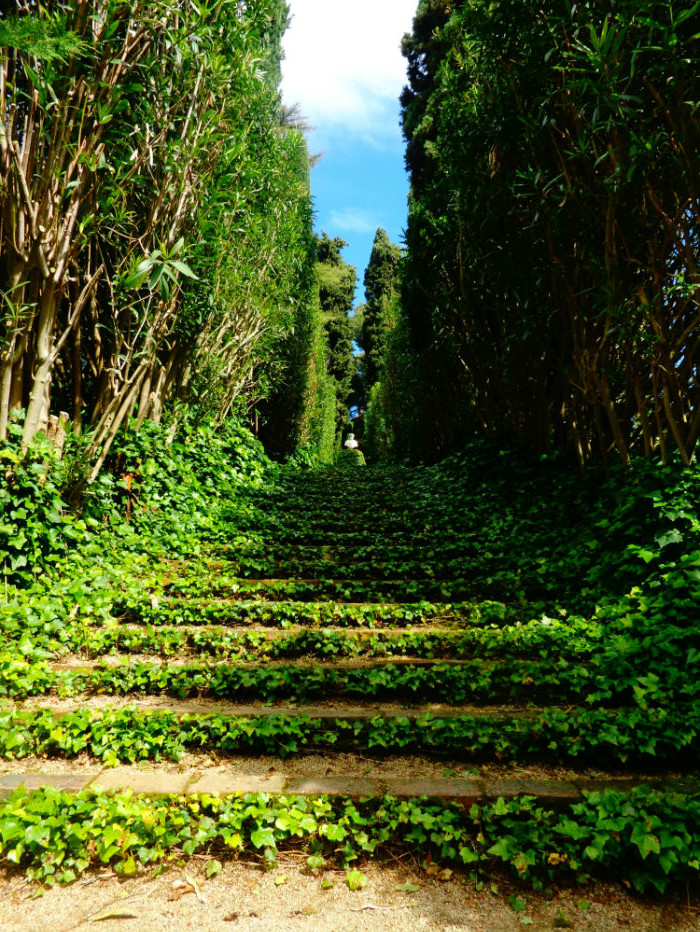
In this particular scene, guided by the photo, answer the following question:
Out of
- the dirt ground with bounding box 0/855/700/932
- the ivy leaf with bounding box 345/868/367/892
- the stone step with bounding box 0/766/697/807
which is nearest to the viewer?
the dirt ground with bounding box 0/855/700/932

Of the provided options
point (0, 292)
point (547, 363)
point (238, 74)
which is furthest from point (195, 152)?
point (547, 363)

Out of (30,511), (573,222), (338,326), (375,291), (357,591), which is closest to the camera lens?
(30,511)

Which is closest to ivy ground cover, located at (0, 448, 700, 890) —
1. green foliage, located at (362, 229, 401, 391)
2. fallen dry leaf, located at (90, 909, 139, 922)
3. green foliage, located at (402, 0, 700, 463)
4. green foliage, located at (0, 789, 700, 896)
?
green foliage, located at (0, 789, 700, 896)

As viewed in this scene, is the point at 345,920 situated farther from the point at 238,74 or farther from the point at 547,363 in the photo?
the point at 238,74

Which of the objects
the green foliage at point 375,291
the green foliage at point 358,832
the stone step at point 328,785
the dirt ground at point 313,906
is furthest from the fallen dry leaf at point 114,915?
the green foliage at point 375,291

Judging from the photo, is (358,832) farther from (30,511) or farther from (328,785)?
(30,511)

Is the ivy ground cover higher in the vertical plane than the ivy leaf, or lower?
higher

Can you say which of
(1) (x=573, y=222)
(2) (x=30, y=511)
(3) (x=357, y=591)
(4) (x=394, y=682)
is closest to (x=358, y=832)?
(4) (x=394, y=682)

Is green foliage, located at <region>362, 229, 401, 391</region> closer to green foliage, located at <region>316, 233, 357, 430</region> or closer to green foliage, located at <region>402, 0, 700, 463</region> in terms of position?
green foliage, located at <region>316, 233, 357, 430</region>

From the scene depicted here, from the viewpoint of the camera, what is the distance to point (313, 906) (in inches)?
75.8

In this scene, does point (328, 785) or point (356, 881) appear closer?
point (356, 881)

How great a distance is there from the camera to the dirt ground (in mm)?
1841

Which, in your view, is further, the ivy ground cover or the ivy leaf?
the ivy ground cover

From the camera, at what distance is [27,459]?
4.21 m
